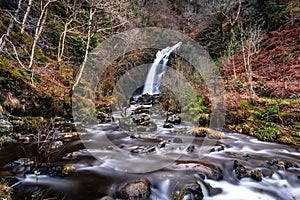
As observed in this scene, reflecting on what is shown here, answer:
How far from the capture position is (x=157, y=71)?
18.5 metres

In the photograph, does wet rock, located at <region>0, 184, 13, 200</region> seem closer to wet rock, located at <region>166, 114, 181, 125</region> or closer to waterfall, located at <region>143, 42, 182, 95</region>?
wet rock, located at <region>166, 114, 181, 125</region>

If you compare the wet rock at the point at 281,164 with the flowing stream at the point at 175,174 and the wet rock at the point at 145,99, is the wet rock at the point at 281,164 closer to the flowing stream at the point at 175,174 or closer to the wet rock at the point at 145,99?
the flowing stream at the point at 175,174

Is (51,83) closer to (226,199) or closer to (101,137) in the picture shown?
(101,137)

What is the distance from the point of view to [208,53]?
20.2m

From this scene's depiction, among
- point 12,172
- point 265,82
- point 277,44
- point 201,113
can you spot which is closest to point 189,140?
point 201,113

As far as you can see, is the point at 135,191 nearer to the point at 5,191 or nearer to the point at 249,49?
the point at 5,191

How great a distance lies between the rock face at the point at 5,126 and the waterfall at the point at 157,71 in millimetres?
10357

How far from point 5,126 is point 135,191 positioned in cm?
483

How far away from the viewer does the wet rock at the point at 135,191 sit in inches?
139

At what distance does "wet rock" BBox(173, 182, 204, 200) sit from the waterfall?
1194 centimetres

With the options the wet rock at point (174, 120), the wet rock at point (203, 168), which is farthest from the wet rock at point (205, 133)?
the wet rock at point (203, 168)

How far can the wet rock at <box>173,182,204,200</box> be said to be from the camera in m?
3.59

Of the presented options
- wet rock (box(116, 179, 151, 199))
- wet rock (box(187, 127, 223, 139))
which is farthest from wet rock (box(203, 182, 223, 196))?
wet rock (box(187, 127, 223, 139))

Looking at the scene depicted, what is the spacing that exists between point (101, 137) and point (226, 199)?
4.81 meters
